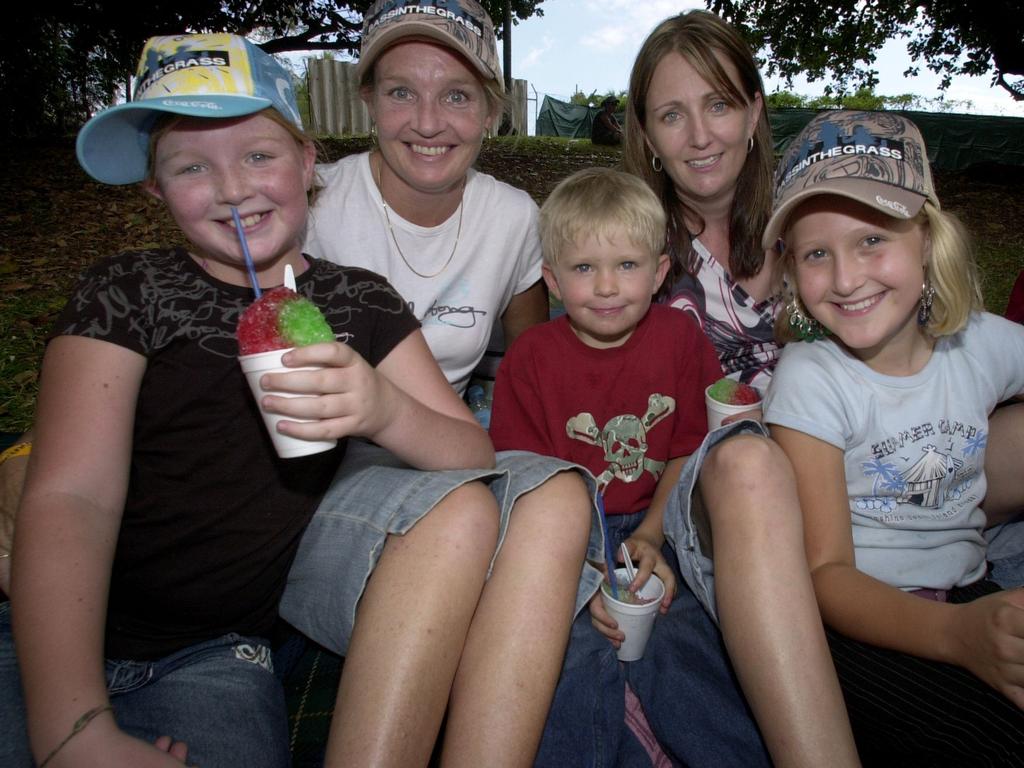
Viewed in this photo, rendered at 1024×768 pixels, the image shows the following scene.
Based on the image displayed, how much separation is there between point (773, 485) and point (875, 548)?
1.51 feet

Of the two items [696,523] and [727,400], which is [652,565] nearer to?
[696,523]

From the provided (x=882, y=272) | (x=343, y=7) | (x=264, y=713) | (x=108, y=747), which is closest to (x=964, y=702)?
(x=882, y=272)

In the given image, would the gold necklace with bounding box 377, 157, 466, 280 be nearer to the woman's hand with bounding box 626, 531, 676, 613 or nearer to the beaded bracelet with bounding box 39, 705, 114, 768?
the woman's hand with bounding box 626, 531, 676, 613

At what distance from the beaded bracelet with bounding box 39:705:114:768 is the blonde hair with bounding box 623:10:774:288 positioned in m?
2.00

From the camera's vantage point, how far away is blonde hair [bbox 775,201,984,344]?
1.76 m

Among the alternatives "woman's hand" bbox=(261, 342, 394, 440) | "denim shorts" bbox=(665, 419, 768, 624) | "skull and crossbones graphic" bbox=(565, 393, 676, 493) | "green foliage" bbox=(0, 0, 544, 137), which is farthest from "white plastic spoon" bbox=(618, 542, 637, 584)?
"green foliage" bbox=(0, 0, 544, 137)

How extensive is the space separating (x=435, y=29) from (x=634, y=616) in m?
1.73

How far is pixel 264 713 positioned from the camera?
1.48m

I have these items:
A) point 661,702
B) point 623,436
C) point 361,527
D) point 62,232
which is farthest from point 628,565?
point 62,232

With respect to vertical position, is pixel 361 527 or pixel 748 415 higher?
pixel 748 415

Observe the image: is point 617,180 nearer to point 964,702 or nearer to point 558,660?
point 558,660

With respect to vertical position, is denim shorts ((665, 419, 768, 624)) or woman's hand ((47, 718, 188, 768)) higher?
denim shorts ((665, 419, 768, 624))

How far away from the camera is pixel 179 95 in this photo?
5.02 feet

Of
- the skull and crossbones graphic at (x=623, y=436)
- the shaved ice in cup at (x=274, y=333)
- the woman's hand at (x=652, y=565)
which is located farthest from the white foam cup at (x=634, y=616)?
the shaved ice in cup at (x=274, y=333)
